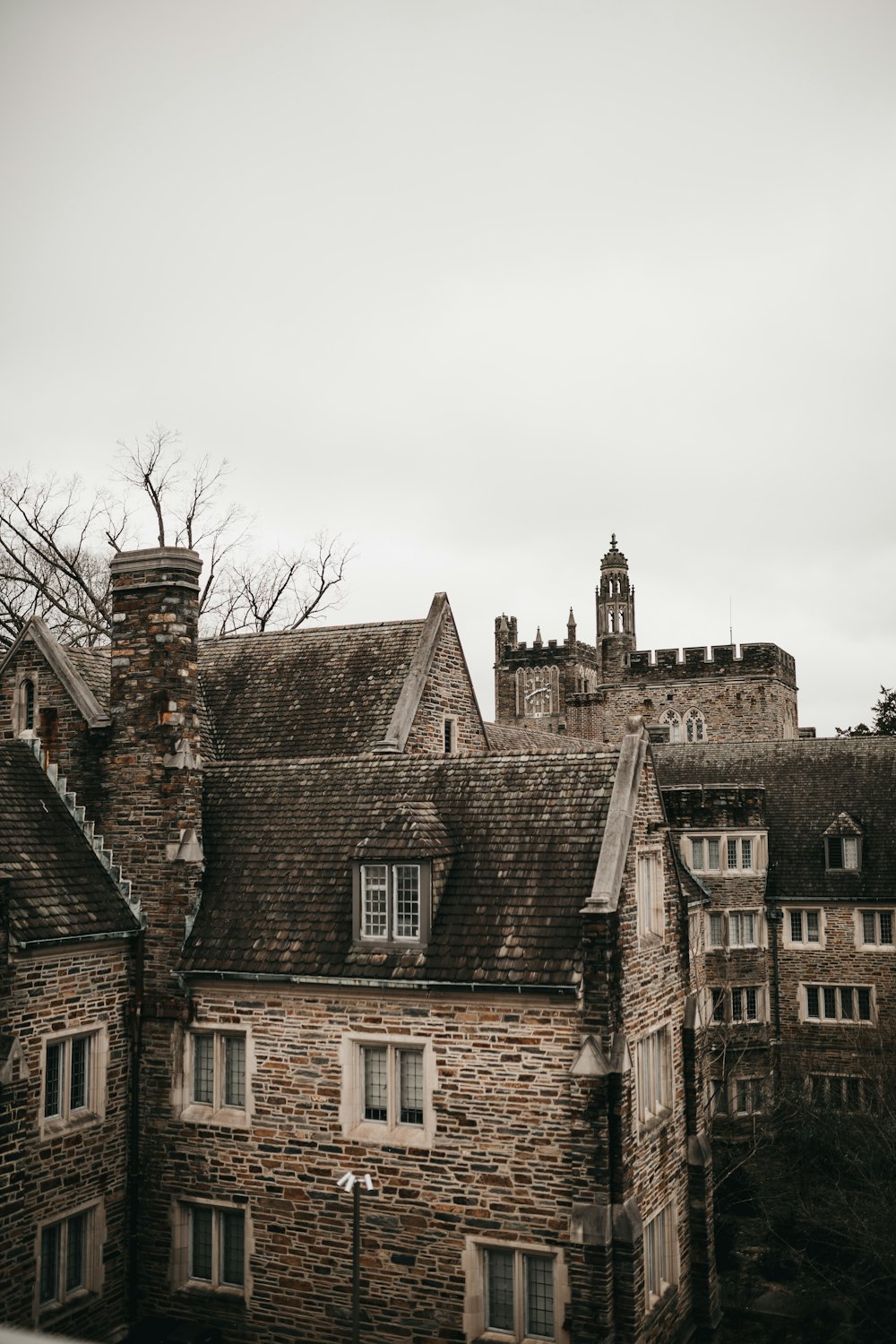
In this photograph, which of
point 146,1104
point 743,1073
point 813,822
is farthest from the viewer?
point 813,822

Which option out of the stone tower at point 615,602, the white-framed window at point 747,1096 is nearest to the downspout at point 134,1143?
the white-framed window at point 747,1096

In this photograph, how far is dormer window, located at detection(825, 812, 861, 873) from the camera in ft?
122

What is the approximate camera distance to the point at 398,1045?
51.5 feet

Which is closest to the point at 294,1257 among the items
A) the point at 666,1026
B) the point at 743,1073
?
the point at 666,1026

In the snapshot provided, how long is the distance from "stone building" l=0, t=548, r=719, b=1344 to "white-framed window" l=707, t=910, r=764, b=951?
18.9m

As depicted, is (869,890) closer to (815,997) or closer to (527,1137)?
(815,997)

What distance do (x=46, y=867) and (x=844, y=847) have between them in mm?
28727

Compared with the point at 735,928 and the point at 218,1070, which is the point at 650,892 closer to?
the point at 218,1070

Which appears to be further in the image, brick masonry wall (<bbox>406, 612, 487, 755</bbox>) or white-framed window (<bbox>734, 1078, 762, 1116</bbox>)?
white-framed window (<bbox>734, 1078, 762, 1116</bbox>)

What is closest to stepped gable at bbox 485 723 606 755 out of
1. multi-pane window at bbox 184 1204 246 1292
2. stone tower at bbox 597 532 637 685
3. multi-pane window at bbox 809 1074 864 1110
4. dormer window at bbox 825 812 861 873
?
dormer window at bbox 825 812 861 873

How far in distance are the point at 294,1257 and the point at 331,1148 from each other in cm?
169

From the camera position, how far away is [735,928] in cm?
3678

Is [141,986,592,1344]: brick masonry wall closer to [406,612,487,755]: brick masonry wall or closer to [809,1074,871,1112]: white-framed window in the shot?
[406,612,487,755]: brick masonry wall

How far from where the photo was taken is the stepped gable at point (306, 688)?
2208cm
